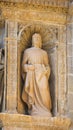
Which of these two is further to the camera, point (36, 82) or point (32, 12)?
point (32, 12)

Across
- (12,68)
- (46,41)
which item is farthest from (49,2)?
(12,68)

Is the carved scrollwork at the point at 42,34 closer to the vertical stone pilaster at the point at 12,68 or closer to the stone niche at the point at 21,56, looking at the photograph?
the stone niche at the point at 21,56

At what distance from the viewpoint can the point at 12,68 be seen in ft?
47.1

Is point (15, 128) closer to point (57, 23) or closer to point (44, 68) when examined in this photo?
point (44, 68)

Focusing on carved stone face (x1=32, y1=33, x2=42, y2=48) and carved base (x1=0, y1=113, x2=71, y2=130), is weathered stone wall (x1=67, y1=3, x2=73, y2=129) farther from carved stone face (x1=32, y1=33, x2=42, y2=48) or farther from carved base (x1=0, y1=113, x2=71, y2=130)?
carved stone face (x1=32, y1=33, x2=42, y2=48)

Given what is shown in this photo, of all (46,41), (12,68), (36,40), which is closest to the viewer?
(12,68)

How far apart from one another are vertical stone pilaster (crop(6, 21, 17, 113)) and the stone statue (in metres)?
0.21

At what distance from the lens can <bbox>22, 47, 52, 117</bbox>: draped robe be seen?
47.0 ft

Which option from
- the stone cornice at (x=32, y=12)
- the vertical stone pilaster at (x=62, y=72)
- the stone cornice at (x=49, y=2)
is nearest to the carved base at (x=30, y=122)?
the vertical stone pilaster at (x=62, y=72)

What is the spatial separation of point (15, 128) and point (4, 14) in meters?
2.08

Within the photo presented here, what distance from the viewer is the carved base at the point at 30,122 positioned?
14.0 m

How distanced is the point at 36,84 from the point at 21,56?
606 millimetres

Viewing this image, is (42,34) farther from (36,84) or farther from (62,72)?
(36,84)

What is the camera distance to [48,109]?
14.4 meters
